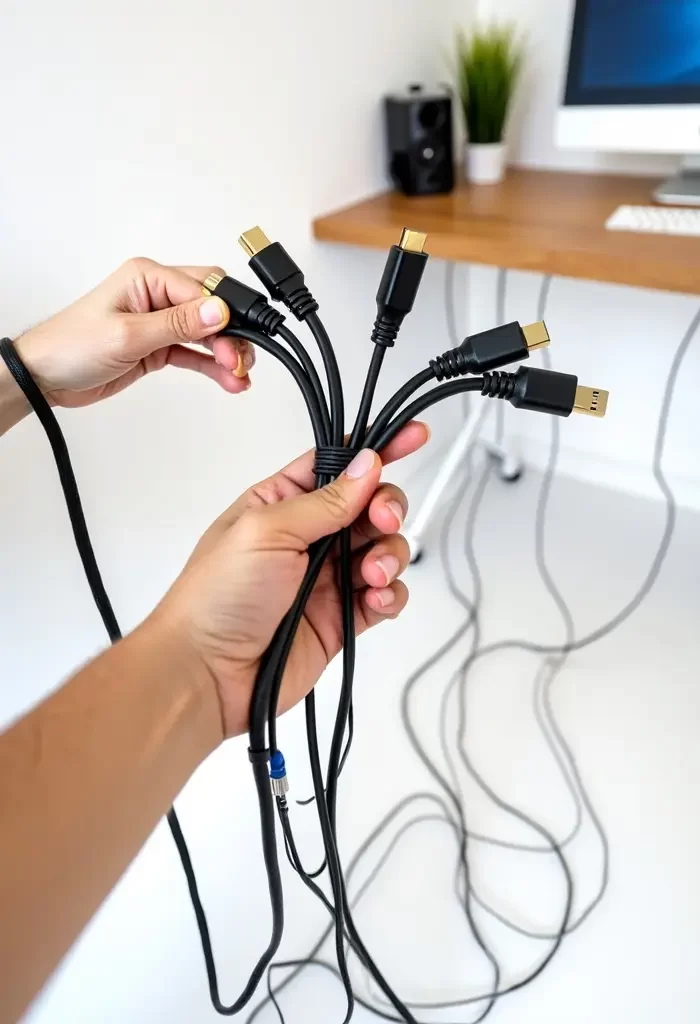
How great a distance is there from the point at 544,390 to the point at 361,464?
13 centimetres

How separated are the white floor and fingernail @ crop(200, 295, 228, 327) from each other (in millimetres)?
676

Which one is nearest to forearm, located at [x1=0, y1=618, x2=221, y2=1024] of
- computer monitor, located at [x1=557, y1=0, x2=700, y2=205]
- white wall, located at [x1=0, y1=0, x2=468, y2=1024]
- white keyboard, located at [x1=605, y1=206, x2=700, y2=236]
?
white wall, located at [x1=0, y1=0, x2=468, y2=1024]

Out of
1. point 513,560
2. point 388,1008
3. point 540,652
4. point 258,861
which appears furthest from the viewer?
point 513,560

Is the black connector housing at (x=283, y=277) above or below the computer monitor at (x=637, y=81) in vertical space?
below

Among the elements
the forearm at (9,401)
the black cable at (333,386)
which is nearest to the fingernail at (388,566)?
the black cable at (333,386)

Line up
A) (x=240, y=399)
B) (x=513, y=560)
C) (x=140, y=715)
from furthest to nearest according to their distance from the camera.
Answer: (x=513, y=560) < (x=240, y=399) < (x=140, y=715)

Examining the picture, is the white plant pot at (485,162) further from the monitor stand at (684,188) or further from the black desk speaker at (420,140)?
the monitor stand at (684,188)

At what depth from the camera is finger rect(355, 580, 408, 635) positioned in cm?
61

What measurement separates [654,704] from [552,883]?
319mm

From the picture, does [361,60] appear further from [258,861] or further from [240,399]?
[258,861]

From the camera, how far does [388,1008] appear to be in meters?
0.78

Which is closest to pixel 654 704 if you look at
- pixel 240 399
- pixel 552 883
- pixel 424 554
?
pixel 552 883

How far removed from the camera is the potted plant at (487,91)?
3.85ft

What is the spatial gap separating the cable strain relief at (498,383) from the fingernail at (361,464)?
83 mm
